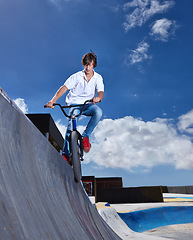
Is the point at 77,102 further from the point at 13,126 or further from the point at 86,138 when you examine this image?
the point at 13,126

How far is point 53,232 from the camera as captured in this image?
3.26 ft

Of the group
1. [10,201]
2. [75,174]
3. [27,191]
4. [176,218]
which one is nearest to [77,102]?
[75,174]

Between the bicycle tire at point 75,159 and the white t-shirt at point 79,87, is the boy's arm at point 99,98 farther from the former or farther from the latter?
the bicycle tire at point 75,159

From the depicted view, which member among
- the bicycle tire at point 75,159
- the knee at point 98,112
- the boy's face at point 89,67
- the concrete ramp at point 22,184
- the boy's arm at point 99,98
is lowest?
the concrete ramp at point 22,184

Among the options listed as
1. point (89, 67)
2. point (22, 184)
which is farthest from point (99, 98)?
point (22, 184)

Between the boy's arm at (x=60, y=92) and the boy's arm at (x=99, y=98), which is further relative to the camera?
the boy's arm at (x=60, y=92)

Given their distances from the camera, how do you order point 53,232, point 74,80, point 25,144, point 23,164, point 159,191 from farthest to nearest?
point 159,191 → point 74,80 → point 25,144 → point 23,164 → point 53,232

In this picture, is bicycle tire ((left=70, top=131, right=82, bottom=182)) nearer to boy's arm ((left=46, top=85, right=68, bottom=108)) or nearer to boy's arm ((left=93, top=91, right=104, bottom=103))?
boy's arm ((left=93, top=91, right=104, bottom=103))

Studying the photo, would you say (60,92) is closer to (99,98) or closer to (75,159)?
(99,98)

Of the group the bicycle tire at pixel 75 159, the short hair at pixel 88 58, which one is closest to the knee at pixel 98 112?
the bicycle tire at pixel 75 159

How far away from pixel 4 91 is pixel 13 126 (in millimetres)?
257

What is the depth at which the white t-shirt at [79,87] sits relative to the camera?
3.36 metres

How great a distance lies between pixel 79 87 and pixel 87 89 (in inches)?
6.2

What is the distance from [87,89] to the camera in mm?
3406
